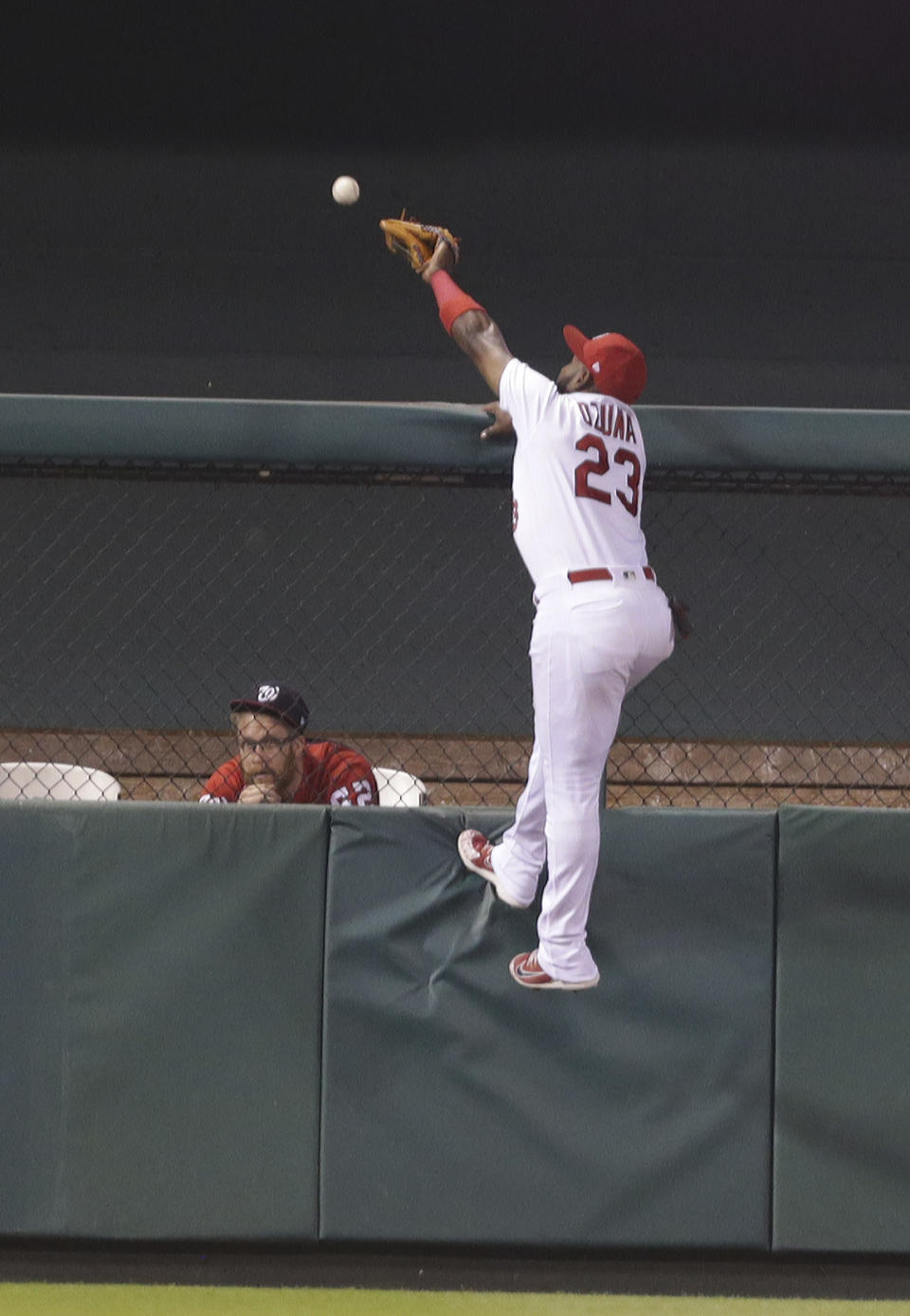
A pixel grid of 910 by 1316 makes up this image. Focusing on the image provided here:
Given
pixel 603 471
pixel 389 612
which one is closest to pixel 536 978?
pixel 603 471

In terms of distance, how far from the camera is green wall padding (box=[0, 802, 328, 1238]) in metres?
3.88

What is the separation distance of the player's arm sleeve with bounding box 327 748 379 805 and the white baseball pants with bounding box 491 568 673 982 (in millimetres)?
893

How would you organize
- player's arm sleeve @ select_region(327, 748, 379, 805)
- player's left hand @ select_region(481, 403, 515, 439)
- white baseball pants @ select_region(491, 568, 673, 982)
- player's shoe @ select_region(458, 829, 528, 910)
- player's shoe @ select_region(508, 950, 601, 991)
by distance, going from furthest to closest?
1. player's arm sleeve @ select_region(327, 748, 379, 805)
2. player's left hand @ select_region(481, 403, 515, 439)
3. player's shoe @ select_region(458, 829, 528, 910)
4. player's shoe @ select_region(508, 950, 601, 991)
5. white baseball pants @ select_region(491, 568, 673, 982)

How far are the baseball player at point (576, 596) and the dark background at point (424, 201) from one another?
16.9 feet

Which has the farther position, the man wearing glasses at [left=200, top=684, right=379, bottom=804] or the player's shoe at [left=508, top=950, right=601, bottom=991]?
the man wearing glasses at [left=200, top=684, right=379, bottom=804]

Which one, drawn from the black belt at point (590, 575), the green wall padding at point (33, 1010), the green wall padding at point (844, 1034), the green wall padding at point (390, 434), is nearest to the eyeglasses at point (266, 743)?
the green wall padding at point (33, 1010)

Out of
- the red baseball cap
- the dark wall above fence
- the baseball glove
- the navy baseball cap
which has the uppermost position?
the dark wall above fence

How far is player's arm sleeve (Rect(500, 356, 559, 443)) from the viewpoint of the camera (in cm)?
356

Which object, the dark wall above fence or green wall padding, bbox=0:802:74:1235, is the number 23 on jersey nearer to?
green wall padding, bbox=0:802:74:1235

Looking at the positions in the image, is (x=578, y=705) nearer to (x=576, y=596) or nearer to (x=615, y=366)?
(x=576, y=596)

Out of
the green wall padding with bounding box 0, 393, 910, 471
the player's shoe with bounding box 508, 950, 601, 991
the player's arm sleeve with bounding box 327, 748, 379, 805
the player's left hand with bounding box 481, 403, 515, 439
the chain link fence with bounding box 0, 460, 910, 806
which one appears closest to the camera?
the player's shoe with bounding box 508, 950, 601, 991

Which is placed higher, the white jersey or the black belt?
the white jersey

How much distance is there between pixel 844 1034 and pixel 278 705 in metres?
2.04

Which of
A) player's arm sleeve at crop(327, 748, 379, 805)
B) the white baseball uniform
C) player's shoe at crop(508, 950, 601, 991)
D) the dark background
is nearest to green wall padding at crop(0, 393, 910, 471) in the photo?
the white baseball uniform
